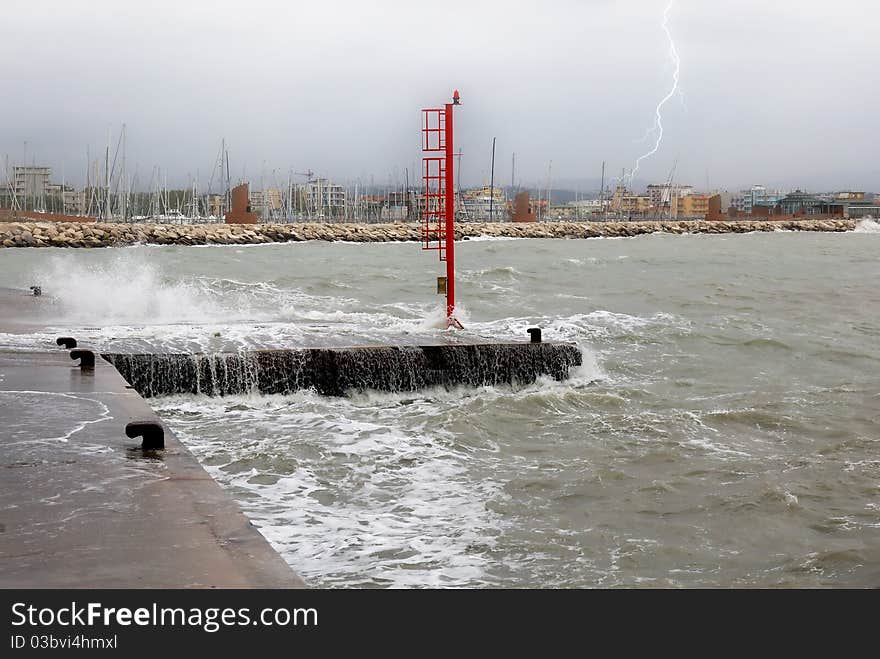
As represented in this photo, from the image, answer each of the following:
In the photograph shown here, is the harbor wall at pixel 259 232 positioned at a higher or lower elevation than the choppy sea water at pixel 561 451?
higher

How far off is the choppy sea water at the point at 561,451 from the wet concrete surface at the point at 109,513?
104 cm

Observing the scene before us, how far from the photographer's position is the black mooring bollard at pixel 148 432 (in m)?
6.39

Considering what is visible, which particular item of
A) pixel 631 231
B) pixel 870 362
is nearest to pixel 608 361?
pixel 870 362

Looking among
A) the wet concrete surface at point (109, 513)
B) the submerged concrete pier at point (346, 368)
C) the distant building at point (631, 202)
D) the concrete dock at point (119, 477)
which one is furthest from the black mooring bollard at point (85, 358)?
the distant building at point (631, 202)

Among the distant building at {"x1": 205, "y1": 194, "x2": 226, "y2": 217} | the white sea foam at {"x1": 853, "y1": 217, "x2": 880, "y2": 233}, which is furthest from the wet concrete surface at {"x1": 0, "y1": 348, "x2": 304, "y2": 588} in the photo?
the white sea foam at {"x1": 853, "y1": 217, "x2": 880, "y2": 233}

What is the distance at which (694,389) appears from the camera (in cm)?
1348

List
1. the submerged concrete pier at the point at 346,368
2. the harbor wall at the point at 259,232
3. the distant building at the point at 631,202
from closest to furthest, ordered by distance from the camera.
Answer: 1. the submerged concrete pier at the point at 346,368
2. the harbor wall at the point at 259,232
3. the distant building at the point at 631,202

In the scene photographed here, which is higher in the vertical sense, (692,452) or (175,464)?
(175,464)

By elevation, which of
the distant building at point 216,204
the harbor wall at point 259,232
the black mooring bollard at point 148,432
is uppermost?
the distant building at point 216,204

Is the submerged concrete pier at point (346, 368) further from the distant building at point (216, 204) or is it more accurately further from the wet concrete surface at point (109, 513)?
the distant building at point (216, 204)

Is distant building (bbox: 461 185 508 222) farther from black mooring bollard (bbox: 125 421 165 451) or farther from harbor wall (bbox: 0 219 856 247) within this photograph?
black mooring bollard (bbox: 125 421 165 451)

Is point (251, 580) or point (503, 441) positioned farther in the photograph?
point (503, 441)
